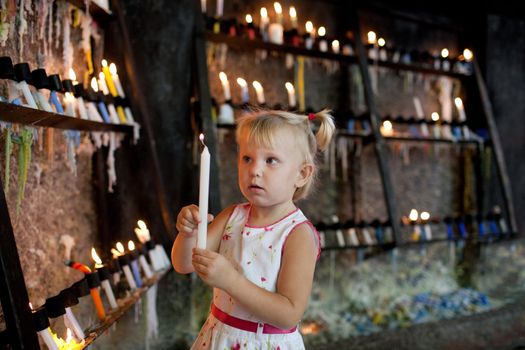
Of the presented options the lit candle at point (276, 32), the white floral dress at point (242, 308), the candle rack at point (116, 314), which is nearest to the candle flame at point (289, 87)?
the lit candle at point (276, 32)

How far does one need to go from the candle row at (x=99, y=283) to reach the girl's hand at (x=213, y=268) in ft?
1.87

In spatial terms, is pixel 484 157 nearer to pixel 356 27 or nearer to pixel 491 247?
pixel 491 247

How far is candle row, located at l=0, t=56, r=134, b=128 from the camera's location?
190 centimetres

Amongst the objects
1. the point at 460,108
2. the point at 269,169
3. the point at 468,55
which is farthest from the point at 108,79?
the point at 468,55

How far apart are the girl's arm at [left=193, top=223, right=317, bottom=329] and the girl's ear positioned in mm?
136

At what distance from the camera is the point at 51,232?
2.51m

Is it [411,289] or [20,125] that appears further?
[411,289]

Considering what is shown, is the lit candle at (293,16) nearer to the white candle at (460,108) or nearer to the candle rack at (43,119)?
the white candle at (460,108)

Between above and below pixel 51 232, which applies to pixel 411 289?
below

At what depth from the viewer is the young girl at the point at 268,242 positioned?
5.24ft

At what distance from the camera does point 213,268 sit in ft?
4.65

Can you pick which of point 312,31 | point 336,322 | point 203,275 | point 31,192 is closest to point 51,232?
point 31,192

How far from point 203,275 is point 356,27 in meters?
3.51

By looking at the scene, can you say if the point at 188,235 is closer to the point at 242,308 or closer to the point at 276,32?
the point at 242,308
